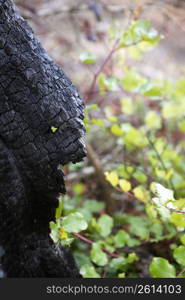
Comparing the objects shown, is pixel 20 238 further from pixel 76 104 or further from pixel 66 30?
pixel 66 30

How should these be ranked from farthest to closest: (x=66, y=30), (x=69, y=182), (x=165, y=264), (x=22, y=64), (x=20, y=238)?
(x=66, y=30) < (x=69, y=182) < (x=20, y=238) < (x=165, y=264) < (x=22, y=64)

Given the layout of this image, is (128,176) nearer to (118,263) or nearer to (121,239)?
(121,239)

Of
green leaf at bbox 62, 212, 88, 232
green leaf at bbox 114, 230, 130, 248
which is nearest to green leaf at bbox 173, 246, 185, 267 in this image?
green leaf at bbox 62, 212, 88, 232

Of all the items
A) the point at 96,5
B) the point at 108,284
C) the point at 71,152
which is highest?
the point at 96,5

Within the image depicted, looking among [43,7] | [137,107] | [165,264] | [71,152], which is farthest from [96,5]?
[165,264]

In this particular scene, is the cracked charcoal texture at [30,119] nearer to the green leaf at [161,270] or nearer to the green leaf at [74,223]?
the green leaf at [74,223]
